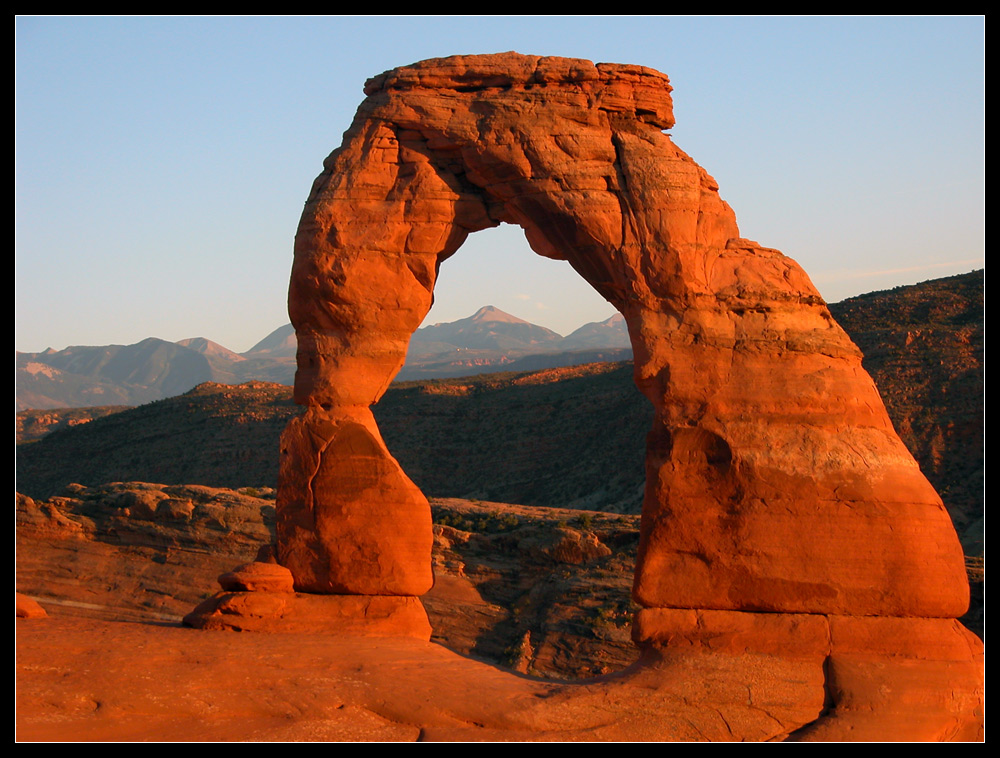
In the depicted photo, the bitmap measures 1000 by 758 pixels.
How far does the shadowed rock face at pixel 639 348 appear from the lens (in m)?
12.2

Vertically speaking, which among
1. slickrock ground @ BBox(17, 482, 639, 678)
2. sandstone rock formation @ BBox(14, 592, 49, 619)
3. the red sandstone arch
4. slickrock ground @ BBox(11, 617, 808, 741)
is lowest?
slickrock ground @ BBox(17, 482, 639, 678)

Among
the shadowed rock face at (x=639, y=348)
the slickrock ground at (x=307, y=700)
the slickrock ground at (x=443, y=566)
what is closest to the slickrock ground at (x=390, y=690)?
the slickrock ground at (x=307, y=700)

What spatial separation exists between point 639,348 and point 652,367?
277 mm

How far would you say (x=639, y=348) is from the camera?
13023 mm

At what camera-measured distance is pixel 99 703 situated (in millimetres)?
10656

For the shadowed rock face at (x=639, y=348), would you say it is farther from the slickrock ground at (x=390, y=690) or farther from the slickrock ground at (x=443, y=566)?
the slickrock ground at (x=443, y=566)

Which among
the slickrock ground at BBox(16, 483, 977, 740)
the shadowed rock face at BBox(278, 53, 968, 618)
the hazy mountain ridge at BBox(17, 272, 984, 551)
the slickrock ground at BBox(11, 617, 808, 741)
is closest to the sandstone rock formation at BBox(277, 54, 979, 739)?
the shadowed rock face at BBox(278, 53, 968, 618)

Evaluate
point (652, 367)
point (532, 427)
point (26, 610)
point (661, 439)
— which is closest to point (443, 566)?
point (26, 610)

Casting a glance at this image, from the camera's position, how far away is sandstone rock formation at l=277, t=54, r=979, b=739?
12.1 metres

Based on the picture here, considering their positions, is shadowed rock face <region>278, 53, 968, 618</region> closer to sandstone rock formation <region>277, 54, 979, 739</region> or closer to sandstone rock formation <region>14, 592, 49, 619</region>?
sandstone rock formation <region>277, 54, 979, 739</region>

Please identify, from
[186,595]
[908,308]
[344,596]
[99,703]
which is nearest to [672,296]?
[344,596]

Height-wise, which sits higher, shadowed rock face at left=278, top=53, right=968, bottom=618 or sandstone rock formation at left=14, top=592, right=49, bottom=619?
shadowed rock face at left=278, top=53, right=968, bottom=618

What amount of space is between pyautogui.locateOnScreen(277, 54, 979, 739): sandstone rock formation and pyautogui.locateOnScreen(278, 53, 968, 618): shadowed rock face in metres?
0.02
